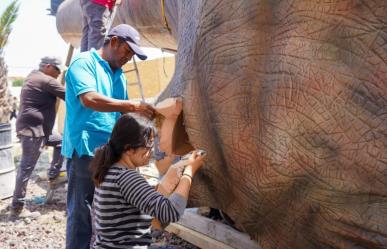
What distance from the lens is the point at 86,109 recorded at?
258 centimetres

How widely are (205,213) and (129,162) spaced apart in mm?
1470

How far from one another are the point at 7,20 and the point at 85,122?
6778 millimetres

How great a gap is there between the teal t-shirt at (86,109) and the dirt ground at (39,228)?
45.9 inches

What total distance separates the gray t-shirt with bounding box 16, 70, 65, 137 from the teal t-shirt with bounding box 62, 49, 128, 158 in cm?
193

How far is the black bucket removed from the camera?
5.08 meters

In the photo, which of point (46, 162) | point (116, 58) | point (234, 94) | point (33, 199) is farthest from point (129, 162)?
point (46, 162)

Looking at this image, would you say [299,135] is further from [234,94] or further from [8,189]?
[8,189]

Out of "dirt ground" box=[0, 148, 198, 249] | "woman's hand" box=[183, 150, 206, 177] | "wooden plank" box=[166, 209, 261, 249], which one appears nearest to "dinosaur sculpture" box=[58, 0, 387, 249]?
"woman's hand" box=[183, 150, 206, 177]

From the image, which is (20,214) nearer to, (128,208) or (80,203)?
(80,203)

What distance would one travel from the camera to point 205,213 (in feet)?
10.4

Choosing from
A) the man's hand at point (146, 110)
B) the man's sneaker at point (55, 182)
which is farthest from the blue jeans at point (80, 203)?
the man's sneaker at point (55, 182)

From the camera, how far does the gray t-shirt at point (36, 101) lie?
4453mm

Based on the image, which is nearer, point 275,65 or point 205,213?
point 275,65

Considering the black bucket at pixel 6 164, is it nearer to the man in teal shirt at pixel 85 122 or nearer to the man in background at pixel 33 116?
the man in background at pixel 33 116
